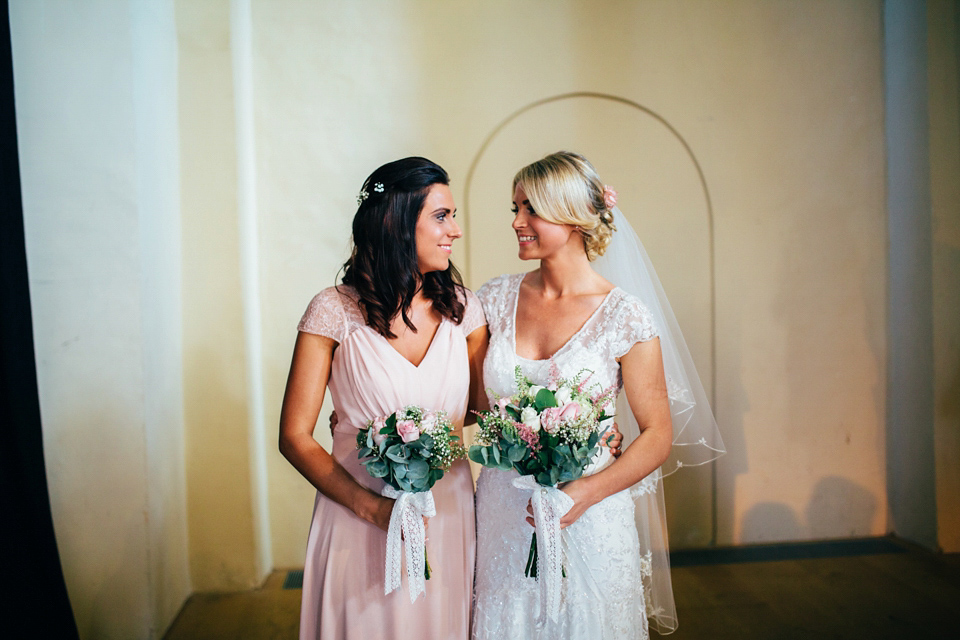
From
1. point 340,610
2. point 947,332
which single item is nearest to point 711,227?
point 947,332

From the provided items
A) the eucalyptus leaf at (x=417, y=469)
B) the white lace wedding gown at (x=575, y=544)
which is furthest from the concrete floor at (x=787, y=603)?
the eucalyptus leaf at (x=417, y=469)

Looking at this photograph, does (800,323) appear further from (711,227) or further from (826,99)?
(826,99)

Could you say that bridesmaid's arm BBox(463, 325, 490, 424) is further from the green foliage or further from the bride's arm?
the green foliage

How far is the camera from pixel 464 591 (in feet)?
6.59

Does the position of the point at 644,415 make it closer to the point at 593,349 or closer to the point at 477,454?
the point at 593,349

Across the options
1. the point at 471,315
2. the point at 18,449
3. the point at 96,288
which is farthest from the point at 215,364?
the point at 471,315

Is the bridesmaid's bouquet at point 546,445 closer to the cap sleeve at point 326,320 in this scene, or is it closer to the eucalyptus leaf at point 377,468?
the eucalyptus leaf at point 377,468

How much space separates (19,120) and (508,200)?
2554mm

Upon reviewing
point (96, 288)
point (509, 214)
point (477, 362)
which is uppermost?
point (509, 214)

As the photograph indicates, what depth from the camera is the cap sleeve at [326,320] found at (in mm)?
1922

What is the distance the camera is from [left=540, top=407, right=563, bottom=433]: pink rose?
5.33 feet

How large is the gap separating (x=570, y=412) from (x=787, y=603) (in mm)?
2643

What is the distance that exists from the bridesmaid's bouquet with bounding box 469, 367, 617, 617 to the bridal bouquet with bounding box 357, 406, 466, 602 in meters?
0.11

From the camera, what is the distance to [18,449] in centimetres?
217
